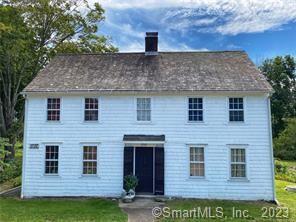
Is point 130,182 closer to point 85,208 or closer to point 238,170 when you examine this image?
point 85,208

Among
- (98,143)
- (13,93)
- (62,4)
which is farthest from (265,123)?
(13,93)

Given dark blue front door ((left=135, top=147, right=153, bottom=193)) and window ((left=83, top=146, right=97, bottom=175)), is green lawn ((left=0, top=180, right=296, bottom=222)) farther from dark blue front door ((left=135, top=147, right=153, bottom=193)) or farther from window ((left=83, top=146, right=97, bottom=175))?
dark blue front door ((left=135, top=147, right=153, bottom=193))

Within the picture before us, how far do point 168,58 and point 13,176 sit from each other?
14574 mm

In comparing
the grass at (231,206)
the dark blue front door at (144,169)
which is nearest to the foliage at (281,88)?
the grass at (231,206)

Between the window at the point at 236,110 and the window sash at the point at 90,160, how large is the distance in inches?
306

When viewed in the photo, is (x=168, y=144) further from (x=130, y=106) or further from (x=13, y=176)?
(x=13, y=176)

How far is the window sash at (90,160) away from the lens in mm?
16078

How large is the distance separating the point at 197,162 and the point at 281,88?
4162 centimetres

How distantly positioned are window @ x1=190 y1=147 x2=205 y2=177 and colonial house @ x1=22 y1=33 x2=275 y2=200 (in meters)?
0.05

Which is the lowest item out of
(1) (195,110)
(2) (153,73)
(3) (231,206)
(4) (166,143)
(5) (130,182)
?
(3) (231,206)

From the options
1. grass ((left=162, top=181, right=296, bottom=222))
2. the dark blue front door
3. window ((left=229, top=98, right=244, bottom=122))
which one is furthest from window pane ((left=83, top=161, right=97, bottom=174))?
window ((left=229, top=98, right=244, bottom=122))

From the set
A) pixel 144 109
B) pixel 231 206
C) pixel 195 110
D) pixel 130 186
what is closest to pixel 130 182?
pixel 130 186

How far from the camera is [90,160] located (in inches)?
634

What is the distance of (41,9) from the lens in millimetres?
24516
